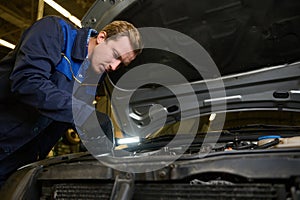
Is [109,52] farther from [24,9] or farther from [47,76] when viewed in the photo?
[24,9]

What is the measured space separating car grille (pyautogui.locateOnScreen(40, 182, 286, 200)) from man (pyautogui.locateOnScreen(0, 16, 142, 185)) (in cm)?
26

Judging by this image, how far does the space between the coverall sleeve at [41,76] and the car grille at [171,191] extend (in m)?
0.27

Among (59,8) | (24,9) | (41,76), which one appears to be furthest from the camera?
(24,9)

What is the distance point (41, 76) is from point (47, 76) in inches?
1.6

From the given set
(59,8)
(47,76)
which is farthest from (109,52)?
(59,8)

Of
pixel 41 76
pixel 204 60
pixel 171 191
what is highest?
pixel 204 60

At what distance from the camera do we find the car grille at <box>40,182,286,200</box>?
705 millimetres

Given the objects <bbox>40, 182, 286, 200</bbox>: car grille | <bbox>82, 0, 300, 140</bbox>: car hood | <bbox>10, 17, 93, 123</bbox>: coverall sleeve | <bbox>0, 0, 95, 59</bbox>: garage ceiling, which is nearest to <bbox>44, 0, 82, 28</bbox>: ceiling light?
<bbox>0, 0, 95, 59</bbox>: garage ceiling

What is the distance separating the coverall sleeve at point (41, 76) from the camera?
1077 mm

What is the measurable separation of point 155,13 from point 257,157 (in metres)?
1.08

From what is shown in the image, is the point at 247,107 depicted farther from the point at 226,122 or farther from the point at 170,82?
the point at 170,82

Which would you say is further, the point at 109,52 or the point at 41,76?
the point at 109,52

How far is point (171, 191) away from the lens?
0.82 m

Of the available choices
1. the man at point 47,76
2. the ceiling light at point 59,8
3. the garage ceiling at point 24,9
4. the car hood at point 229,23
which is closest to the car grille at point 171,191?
the man at point 47,76
